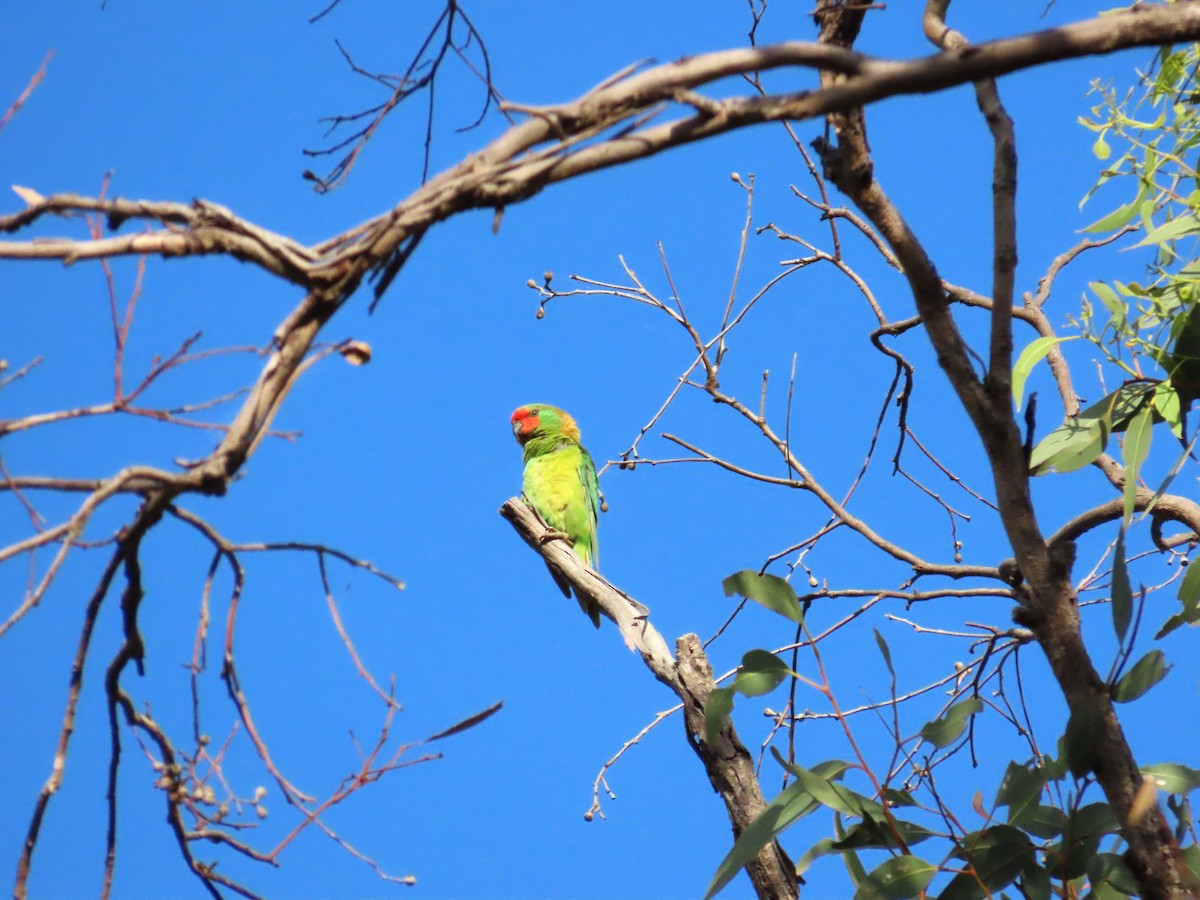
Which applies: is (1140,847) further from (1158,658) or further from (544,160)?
(544,160)

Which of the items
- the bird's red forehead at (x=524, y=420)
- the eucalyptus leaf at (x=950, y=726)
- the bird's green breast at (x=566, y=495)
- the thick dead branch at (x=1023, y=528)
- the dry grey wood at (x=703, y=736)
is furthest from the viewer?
the bird's red forehead at (x=524, y=420)

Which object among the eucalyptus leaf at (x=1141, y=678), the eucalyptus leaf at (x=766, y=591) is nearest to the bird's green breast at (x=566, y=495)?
the eucalyptus leaf at (x=766, y=591)

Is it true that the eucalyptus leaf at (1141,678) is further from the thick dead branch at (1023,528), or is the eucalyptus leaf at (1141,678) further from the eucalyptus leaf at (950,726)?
the eucalyptus leaf at (950,726)

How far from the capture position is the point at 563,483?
241 inches

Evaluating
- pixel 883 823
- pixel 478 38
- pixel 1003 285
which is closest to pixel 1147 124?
pixel 1003 285

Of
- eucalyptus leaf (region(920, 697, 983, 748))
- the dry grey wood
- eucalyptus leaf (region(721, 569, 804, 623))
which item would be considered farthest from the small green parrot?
eucalyptus leaf (region(920, 697, 983, 748))

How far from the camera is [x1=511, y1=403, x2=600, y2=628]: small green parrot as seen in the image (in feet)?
19.4

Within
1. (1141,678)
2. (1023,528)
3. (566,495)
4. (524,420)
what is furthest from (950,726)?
(524,420)

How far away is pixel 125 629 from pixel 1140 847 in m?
1.70

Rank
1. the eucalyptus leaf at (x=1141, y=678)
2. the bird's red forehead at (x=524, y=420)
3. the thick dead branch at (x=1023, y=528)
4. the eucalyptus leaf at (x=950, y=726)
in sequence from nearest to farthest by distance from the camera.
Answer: the thick dead branch at (x=1023, y=528) < the eucalyptus leaf at (x=1141, y=678) < the eucalyptus leaf at (x=950, y=726) < the bird's red forehead at (x=524, y=420)

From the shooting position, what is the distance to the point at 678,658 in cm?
297

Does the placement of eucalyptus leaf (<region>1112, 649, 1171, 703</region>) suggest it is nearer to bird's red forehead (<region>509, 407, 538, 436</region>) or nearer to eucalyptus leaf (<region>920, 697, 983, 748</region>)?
eucalyptus leaf (<region>920, 697, 983, 748</region>)

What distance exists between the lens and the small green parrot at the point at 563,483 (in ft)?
19.4

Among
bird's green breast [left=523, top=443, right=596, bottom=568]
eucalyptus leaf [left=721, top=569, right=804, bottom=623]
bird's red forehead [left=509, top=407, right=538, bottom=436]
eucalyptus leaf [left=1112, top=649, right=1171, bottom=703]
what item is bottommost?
eucalyptus leaf [left=1112, top=649, right=1171, bottom=703]
